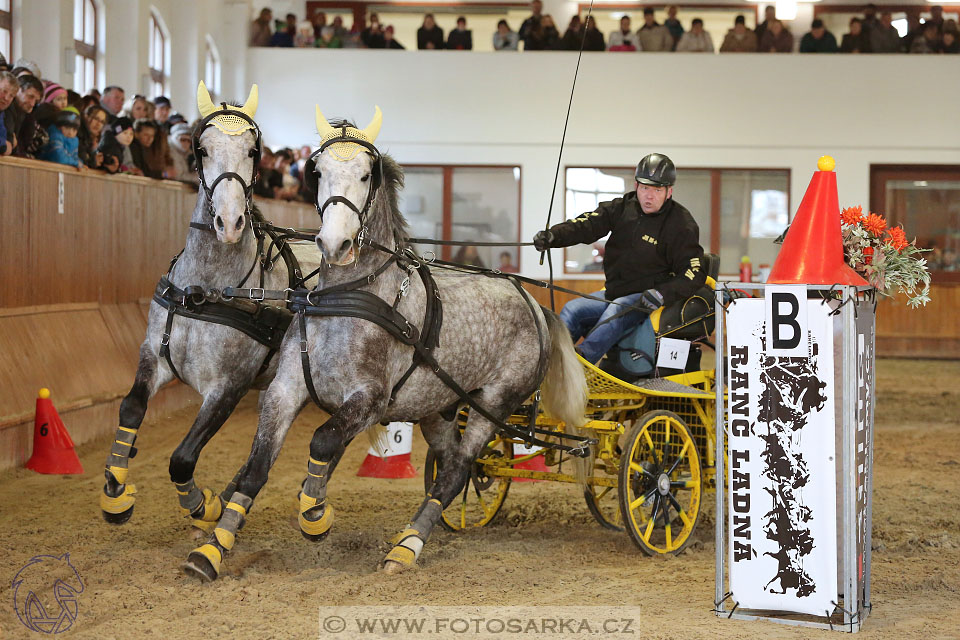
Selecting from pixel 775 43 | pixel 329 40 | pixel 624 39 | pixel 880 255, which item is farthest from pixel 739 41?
pixel 880 255

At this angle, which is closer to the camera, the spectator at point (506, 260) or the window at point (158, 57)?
the window at point (158, 57)

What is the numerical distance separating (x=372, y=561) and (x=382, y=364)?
3.52 ft

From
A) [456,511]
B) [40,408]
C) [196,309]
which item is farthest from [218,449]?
[196,309]

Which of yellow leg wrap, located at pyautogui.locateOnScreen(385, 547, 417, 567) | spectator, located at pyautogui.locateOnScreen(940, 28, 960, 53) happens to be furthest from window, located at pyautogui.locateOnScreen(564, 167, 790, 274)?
yellow leg wrap, located at pyautogui.locateOnScreen(385, 547, 417, 567)

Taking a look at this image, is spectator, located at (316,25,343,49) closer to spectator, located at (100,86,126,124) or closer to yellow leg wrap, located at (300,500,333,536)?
spectator, located at (100,86,126,124)

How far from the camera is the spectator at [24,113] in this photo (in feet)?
24.5

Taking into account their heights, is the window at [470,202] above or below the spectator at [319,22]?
→ below

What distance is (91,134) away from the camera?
8.64 meters

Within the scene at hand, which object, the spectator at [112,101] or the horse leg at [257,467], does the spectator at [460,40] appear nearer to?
the spectator at [112,101]

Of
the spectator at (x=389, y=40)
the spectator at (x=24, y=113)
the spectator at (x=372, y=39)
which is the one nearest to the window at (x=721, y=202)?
the spectator at (x=389, y=40)

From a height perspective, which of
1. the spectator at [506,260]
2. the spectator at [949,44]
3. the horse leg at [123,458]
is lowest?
the horse leg at [123,458]

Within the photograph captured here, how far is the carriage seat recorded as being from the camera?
5562mm

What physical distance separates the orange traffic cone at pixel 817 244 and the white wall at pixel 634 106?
13445 millimetres

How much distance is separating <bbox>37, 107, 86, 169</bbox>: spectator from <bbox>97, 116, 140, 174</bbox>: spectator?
0.33m
